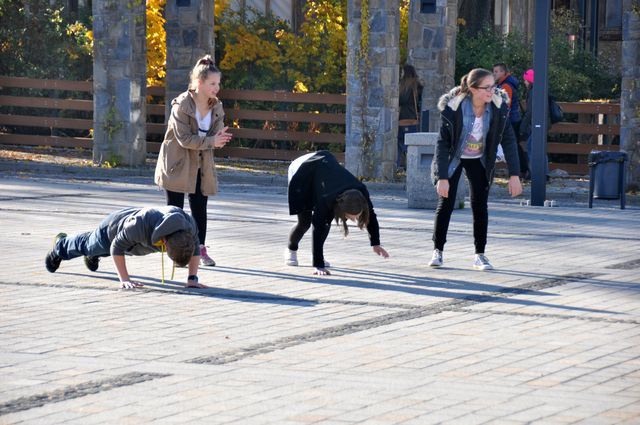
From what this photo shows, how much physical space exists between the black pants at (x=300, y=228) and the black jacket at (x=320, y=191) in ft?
0.48

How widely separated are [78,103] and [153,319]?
16675mm

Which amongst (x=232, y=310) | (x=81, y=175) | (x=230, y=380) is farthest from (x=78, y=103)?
(x=230, y=380)

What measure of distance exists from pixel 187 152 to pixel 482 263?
8.29ft

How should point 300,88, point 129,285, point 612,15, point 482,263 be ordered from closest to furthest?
point 129,285
point 482,263
point 300,88
point 612,15

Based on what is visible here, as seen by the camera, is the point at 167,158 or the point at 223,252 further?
the point at 223,252

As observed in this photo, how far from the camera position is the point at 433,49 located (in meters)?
22.1

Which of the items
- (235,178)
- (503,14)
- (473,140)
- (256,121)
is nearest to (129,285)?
(473,140)

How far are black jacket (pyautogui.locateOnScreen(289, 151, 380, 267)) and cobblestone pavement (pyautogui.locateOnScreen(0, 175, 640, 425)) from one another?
367 millimetres

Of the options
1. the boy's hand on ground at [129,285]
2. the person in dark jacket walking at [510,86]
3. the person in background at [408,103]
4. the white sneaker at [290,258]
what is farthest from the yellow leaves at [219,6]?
the boy's hand on ground at [129,285]

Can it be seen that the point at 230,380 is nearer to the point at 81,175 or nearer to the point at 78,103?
the point at 81,175

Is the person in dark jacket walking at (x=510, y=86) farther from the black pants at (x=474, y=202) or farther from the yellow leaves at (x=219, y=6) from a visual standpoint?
the black pants at (x=474, y=202)

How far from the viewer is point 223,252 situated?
12195mm

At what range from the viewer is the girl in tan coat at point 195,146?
1112 cm

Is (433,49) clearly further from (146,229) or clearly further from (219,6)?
(146,229)
